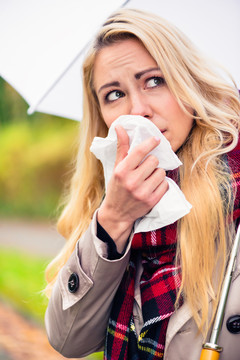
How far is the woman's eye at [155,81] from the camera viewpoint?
203cm

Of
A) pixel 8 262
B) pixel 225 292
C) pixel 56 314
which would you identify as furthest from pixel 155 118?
pixel 8 262

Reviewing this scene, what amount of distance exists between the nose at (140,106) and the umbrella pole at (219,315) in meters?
0.60

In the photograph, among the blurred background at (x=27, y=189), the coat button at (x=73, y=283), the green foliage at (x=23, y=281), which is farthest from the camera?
the blurred background at (x=27, y=189)

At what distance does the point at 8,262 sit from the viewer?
700cm

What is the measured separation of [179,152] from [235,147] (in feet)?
0.80

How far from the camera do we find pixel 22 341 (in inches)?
214

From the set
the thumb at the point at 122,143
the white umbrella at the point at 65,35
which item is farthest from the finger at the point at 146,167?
the white umbrella at the point at 65,35

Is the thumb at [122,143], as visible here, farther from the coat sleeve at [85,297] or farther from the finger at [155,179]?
the coat sleeve at [85,297]

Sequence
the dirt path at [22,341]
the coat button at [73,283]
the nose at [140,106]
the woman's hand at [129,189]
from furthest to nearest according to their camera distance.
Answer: the dirt path at [22,341] → the nose at [140,106] → the coat button at [73,283] → the woman's hand at [129,189]

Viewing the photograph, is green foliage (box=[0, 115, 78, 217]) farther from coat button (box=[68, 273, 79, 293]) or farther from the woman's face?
coat button (box=[68, 273, 79, 293])

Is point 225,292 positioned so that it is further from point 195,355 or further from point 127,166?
point 127,166

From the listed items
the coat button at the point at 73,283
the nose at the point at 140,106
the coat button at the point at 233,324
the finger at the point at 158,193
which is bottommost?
the coat button at the point at 233,324

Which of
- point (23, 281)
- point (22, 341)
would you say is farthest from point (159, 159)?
point (23, 281)

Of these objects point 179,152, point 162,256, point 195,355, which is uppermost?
point 179,152
